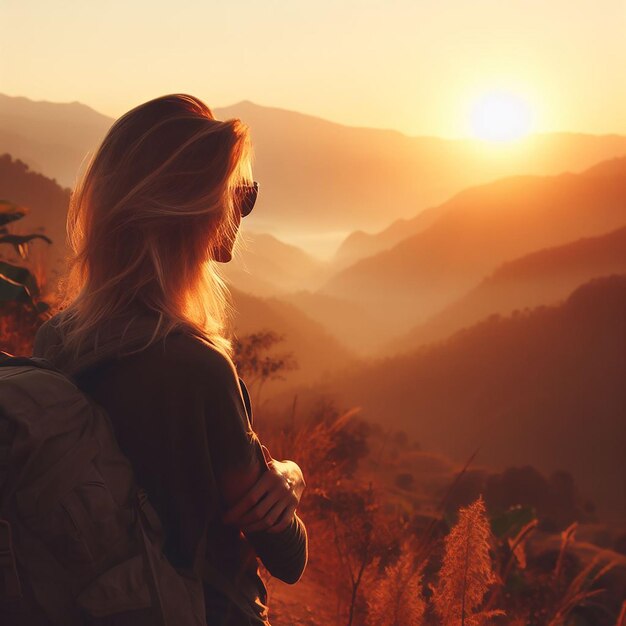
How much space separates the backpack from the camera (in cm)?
104

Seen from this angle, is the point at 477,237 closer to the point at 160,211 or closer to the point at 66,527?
the point at 160,211

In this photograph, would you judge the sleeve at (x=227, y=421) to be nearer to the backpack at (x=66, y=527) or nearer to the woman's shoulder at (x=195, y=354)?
the woman's shoulder at (x=195, y=354)

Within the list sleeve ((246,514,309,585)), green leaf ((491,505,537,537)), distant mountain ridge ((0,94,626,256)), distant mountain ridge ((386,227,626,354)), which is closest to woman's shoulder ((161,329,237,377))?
sleeve ((246,514,309,585))

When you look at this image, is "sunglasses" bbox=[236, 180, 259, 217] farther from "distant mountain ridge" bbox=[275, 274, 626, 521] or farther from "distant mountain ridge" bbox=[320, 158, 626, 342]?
"distant mountain ridge" bbox=[320, 158, 626, 342]

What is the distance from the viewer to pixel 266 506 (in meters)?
1.25

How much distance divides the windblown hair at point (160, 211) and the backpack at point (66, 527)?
175mm

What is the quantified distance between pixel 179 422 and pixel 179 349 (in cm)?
11

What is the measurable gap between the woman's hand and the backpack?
159mm

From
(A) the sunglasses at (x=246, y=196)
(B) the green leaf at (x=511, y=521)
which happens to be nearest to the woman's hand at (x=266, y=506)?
(A) the sunglasses at (x=246, y=196)

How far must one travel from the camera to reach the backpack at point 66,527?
104cm

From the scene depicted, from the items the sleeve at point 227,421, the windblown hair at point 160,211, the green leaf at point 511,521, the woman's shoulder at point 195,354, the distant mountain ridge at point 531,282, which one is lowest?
the green leaf at point 511,521

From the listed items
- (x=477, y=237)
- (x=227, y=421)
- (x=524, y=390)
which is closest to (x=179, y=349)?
(x=227, y=421)

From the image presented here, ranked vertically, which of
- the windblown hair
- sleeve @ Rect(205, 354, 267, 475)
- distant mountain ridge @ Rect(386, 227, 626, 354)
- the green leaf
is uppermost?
the windblown hair

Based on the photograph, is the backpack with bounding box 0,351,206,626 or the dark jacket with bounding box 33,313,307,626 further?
the dark jacket with bounding box 33,313,307,626
